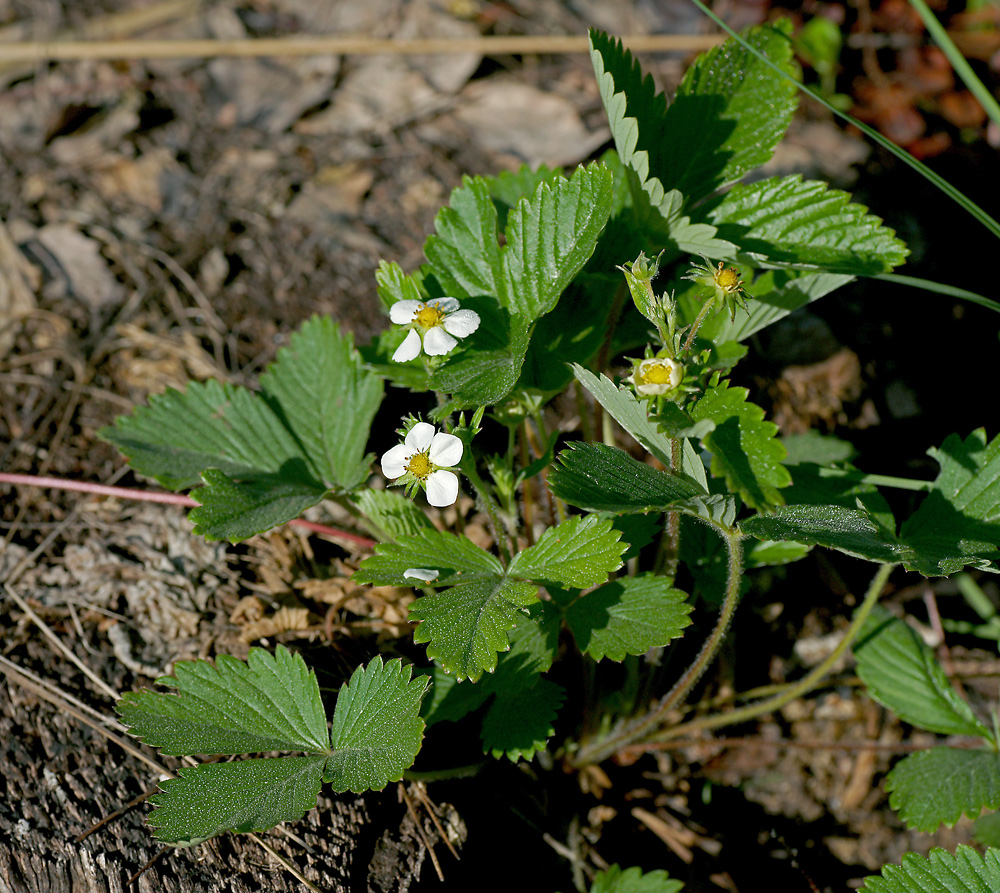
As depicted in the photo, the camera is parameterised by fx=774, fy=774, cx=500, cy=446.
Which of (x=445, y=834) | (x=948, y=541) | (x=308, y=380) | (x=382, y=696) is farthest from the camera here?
(x=308, y=380)

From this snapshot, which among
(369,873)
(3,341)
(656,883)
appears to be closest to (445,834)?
(369,873)

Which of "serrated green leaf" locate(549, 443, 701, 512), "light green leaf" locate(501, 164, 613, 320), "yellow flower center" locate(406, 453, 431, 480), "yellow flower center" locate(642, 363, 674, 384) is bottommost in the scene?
"yellow flower center" locate(406, 453, 431, 480)

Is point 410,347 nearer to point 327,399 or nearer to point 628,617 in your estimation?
point 327,399

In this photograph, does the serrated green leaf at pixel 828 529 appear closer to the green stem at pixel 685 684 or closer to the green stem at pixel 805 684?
the green stem at pixel 685 684

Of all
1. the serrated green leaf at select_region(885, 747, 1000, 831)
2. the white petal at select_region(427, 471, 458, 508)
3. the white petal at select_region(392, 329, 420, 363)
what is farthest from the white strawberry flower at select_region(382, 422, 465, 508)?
the serrated green leaf at select_region(885, 747, 1000, 831)

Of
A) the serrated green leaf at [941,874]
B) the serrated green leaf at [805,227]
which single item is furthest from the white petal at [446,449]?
the serrated green leaf at [941,874]

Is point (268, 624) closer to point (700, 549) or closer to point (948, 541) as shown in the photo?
point (700, 549)

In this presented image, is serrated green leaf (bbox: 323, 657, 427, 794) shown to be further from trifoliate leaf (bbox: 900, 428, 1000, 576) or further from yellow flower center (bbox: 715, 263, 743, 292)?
trifoliate leaf (bbox: 900, 428, 1000, 576)
